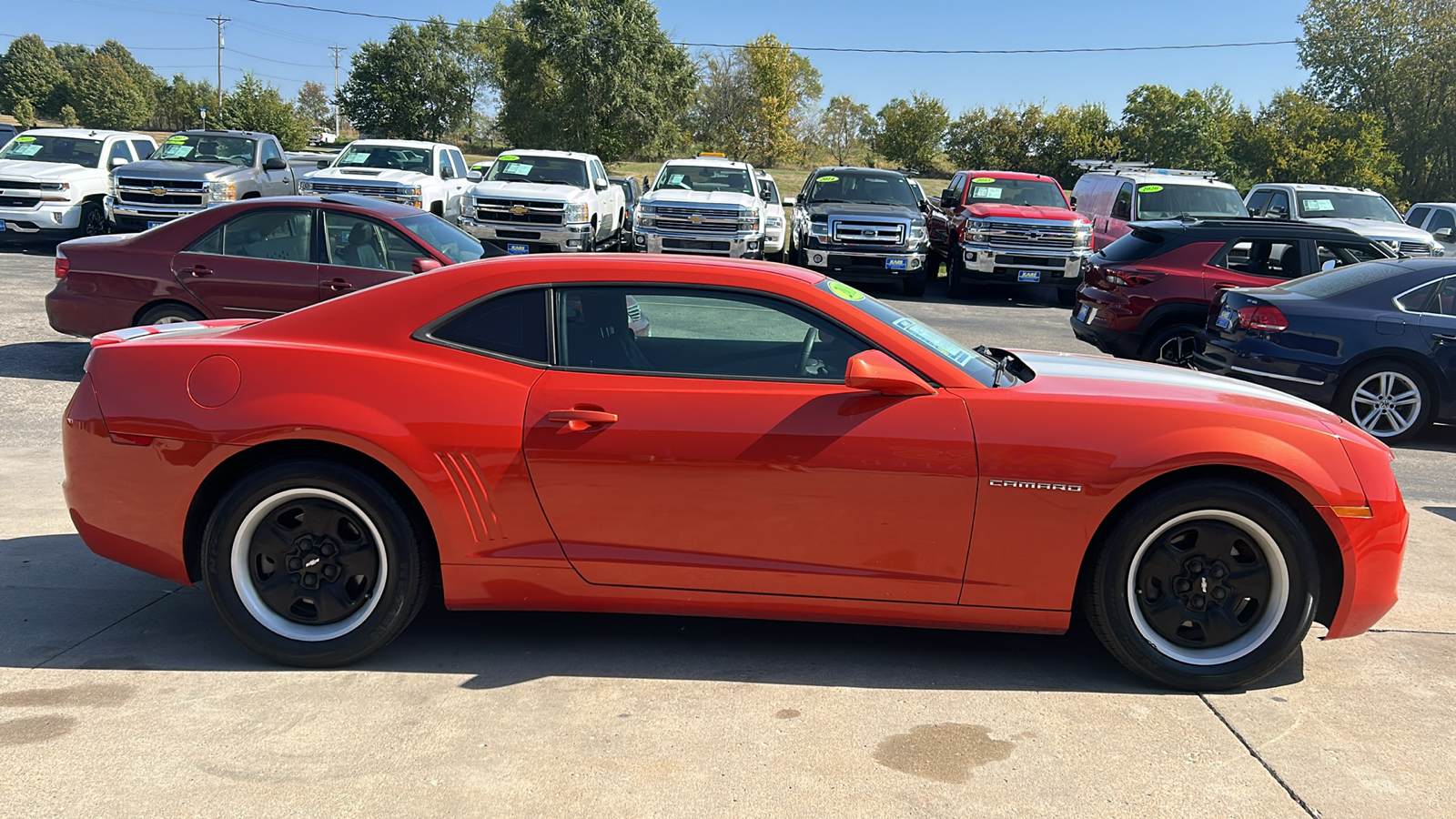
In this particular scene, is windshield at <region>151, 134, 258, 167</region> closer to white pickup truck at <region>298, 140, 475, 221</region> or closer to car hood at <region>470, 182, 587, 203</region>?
white pickup truck at <region>298, 140, 475, 221</region>

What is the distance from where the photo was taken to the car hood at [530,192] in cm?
1769

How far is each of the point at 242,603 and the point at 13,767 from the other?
2.87 feet

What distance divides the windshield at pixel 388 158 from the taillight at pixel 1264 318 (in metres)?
15.1

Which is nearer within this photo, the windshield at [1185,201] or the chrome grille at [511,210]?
the chrome grille at [511,210]

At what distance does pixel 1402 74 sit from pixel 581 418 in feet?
172

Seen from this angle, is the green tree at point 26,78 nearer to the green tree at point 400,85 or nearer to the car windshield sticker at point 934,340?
the green tree at point 400,85

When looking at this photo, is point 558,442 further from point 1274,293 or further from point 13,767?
point 1274,293

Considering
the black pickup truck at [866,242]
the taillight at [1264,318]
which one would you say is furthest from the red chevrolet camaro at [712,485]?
the black pickup truck at [866,242]

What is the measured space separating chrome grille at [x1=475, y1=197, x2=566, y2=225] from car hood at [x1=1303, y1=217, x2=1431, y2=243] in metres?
11.9

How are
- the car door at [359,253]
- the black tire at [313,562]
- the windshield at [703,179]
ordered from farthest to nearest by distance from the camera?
the windshield at [703,179] < the car door at [359,253] < the black tire at [313,562]

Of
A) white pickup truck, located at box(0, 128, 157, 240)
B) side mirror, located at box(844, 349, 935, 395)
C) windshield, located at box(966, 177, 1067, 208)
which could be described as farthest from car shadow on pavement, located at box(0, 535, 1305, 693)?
white pickup truck, located at box(0, 128, 157, 240)

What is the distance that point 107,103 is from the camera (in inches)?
2739

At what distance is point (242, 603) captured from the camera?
12.7 ft

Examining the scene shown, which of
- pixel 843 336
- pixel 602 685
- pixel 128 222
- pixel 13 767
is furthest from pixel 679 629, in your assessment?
pixel 128 222
